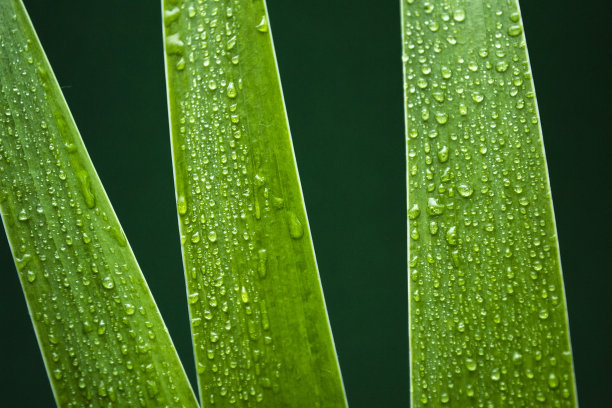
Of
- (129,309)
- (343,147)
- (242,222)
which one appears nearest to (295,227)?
(242,222)

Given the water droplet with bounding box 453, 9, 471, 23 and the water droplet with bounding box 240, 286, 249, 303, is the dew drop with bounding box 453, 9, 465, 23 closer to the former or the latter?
the water droplet with bounding box 453, 9, 471, 23

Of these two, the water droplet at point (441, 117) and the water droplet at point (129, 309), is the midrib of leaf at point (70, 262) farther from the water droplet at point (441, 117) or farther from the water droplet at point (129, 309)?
the water droplet at point (441, 117)

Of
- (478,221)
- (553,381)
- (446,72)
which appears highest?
(446,72)

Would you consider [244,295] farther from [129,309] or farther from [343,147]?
[343,147]

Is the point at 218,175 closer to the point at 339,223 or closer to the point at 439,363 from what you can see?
the point at 439,363

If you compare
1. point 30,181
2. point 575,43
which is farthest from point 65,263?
point 575,43

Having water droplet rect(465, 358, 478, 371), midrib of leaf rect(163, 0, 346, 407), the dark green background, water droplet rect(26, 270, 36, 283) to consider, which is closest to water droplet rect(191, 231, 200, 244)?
midrib of leaf rect(163, 0, 346, 407)
